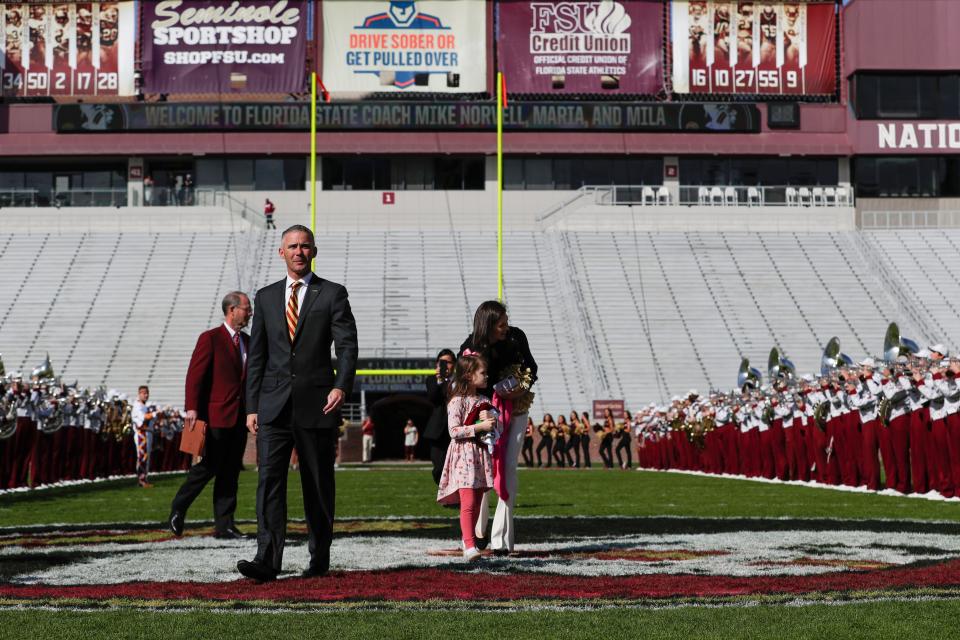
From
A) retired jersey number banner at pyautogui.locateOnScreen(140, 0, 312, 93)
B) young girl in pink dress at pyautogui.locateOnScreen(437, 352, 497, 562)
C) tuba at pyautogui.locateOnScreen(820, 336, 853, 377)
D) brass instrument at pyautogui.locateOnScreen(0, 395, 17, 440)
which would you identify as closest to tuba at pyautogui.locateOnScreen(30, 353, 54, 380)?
brass instrument at pyautogui.locateOnScreen(0, 395, 17, 440)

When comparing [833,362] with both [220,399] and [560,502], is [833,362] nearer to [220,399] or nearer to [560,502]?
[560,502]

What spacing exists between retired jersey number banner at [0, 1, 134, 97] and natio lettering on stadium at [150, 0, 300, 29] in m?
1.21

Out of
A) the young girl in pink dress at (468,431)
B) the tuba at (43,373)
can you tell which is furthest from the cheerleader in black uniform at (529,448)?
the young girl in pink dress at (468,431)

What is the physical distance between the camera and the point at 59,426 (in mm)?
19828

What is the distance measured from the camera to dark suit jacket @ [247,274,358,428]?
7414mm

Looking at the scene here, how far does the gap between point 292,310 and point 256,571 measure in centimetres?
133

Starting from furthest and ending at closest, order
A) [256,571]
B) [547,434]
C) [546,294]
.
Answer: [546,294] → [547,434] → [256,571]

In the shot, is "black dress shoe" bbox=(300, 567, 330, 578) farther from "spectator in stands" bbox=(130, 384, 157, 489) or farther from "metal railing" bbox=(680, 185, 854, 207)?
"metal railing" bbox=(680, 185, 854, 207)

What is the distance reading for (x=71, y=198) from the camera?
51.1 metres

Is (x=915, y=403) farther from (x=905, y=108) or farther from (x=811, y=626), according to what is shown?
(x=905, y=108)

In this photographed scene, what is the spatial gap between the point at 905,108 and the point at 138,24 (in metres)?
27.6

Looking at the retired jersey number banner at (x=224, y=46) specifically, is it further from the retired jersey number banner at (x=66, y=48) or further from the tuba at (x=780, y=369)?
the tuba at (x=780, y=369)

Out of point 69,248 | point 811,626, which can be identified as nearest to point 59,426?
point 811,626

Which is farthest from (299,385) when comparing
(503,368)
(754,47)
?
(754,47)
